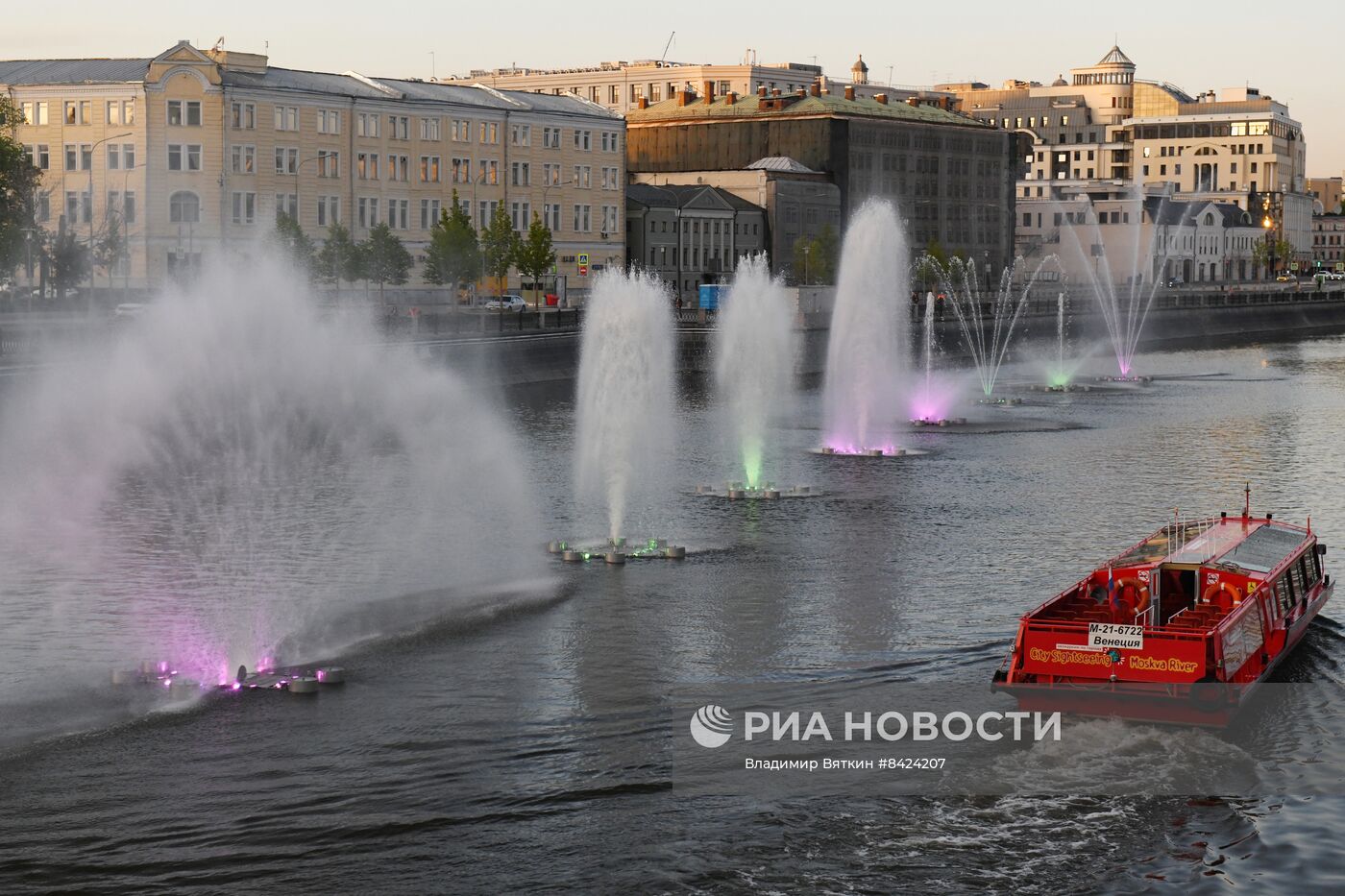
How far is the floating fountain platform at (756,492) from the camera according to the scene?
49.4m

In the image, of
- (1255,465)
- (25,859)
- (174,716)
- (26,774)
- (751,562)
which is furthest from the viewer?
(1255,465)

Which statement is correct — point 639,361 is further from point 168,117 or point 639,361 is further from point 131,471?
point 168,117

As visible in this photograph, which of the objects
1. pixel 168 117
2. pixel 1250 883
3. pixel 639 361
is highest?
pixel 168 117

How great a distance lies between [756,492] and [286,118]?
74403 mm

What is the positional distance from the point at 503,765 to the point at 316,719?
3.28m

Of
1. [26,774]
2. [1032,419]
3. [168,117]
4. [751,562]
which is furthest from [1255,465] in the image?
→ [168,117]

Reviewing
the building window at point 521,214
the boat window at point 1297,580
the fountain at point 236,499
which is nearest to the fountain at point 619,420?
the fountain at point 236,499

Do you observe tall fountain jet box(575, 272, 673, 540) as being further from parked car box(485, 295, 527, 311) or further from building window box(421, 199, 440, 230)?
building window box(421, 199, 440, 230)

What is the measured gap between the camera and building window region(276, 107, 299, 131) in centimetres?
11612

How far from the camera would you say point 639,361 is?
5428cm

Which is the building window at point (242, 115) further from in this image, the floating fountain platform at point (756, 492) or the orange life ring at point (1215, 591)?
the orange life ring at point (1215, 591)

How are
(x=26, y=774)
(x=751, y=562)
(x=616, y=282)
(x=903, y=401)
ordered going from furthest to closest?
(x=903, y=401)
(x=616, y=282)
(x=751, y=562)
(x=26, y=774)

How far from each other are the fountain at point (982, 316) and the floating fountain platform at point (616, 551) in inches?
1938

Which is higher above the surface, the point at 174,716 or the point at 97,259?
the point at 97,259
